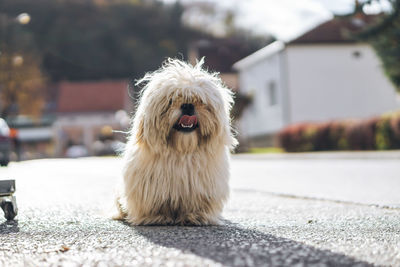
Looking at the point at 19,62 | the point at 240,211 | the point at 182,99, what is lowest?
the point at 240,211

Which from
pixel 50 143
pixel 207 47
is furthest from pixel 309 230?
pixel 50 143

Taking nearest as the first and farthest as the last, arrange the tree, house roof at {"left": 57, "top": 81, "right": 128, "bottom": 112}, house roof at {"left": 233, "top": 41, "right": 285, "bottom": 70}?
house roof at {"left": 233, "top": 41, "right": 285, "bottom": 70}
the tree
house roof at {"left": 57, "top": 81, "right": 128, "bottom": 112}

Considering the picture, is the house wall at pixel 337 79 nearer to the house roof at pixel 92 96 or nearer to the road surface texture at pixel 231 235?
the road surface texture at pixel 231 235

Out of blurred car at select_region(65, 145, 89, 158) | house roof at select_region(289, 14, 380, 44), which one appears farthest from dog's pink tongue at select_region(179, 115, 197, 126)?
blurred car at select_region(65, 145, 89, 158)

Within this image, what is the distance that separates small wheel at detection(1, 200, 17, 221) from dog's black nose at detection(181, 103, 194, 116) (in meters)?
2.15

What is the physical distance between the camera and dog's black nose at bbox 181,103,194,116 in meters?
5.58

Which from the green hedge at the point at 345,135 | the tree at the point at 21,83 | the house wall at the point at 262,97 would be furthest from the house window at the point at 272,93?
the tree at the point at 21,83

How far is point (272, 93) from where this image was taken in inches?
1506

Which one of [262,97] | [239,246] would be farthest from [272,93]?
[239,246]

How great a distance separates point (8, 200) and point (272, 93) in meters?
32.5

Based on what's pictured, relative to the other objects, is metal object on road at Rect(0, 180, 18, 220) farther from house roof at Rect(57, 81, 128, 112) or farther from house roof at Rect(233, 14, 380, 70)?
house roof at Rect(57, 81, 128, 112)

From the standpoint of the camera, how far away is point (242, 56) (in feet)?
201

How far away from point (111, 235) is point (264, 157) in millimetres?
20537

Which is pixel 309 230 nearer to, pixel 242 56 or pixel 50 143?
pixel 242 56
